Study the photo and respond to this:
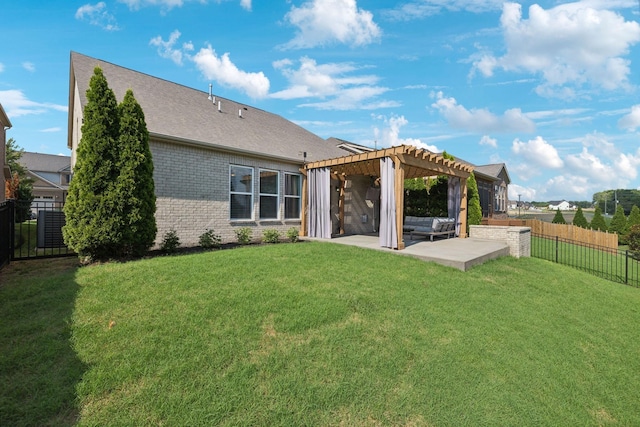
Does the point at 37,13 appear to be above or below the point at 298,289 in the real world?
above

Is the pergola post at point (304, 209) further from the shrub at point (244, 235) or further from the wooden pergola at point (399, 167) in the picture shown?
the shrub at point (244, 235)

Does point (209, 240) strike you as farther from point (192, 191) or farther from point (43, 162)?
point (43, 162)

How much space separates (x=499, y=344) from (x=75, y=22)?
1343 cm

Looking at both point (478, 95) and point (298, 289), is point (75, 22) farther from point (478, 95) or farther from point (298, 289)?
point (478, 95)

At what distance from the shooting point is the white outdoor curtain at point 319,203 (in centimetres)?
1120

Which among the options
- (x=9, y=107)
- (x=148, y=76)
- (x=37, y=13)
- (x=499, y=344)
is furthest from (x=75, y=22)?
(x=499, y=344)

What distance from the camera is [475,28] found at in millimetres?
9875

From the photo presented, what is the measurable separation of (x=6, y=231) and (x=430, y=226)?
492 inches

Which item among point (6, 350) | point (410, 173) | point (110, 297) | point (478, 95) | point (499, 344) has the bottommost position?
point (499, 344)

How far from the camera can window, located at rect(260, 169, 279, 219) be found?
11.2 m

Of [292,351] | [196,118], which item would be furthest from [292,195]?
[292,351]

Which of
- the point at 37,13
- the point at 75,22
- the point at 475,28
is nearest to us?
the point at 37,13

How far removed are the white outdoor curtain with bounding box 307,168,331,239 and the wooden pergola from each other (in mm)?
320

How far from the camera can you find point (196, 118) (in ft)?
35.3
